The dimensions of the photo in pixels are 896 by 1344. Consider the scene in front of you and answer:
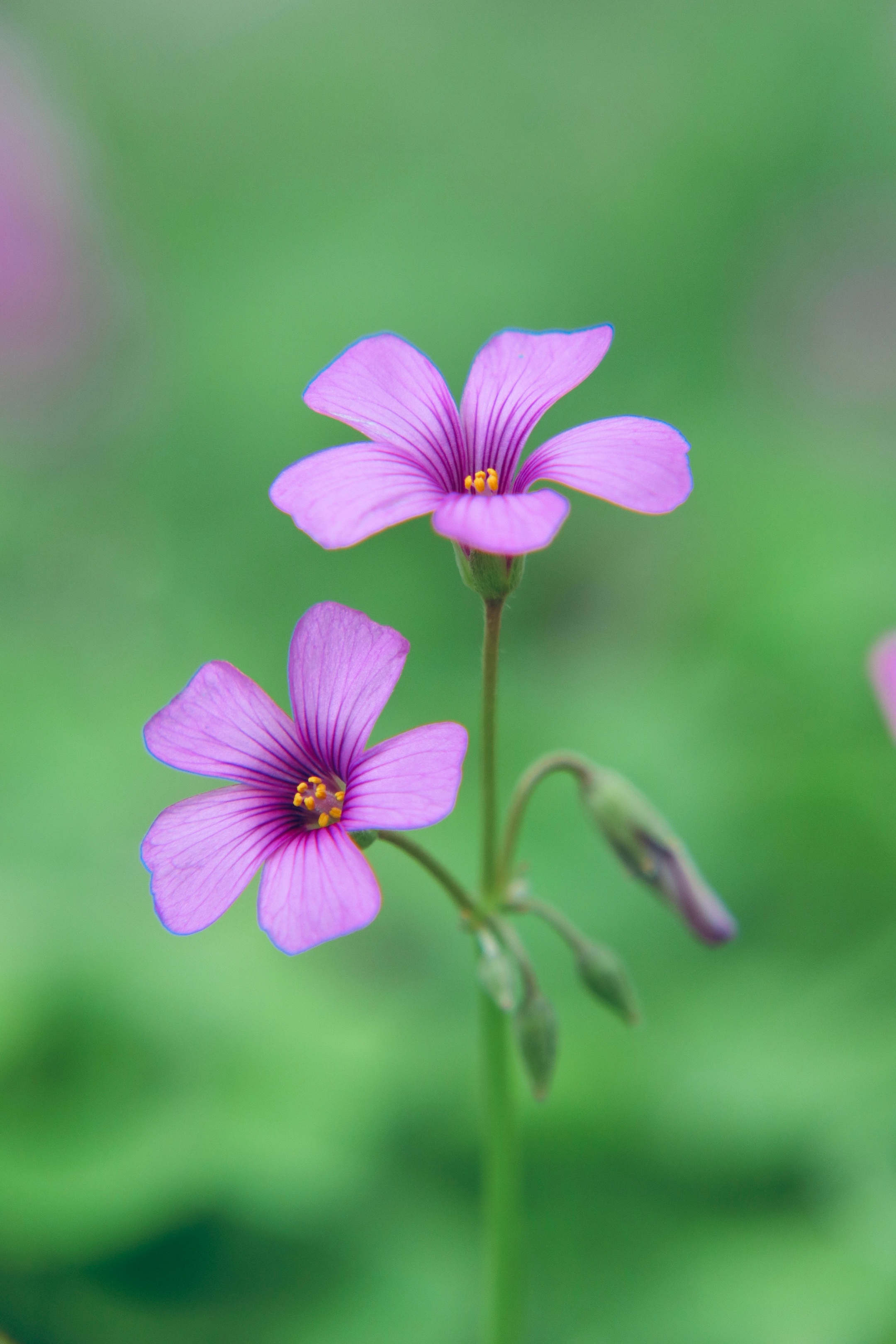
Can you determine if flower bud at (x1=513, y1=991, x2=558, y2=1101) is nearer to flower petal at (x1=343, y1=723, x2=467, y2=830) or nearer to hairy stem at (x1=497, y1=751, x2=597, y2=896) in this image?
hairy stem at (x1=497, y1=751, x2=597, y2=896)

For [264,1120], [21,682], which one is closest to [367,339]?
[264,1120]

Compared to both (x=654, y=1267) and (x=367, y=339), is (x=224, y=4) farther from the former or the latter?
(x=654, y=1267)

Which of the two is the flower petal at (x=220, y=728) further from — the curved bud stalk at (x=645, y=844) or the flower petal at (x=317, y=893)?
the curved bud stalk at (x=645, y=844)

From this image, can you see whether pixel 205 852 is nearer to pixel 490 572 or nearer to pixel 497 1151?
pixel 490 572

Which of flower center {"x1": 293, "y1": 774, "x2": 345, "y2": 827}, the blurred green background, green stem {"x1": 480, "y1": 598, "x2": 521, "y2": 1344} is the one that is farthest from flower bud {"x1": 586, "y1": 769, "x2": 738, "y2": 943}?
the blurred green background

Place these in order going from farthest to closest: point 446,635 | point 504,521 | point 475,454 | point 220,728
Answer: point 446,635 < point 475,454 < point 220,728 < point 504,521

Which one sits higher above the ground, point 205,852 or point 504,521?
point 504,521

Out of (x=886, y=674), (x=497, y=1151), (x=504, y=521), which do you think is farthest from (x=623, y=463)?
(x=497, y=1151)
